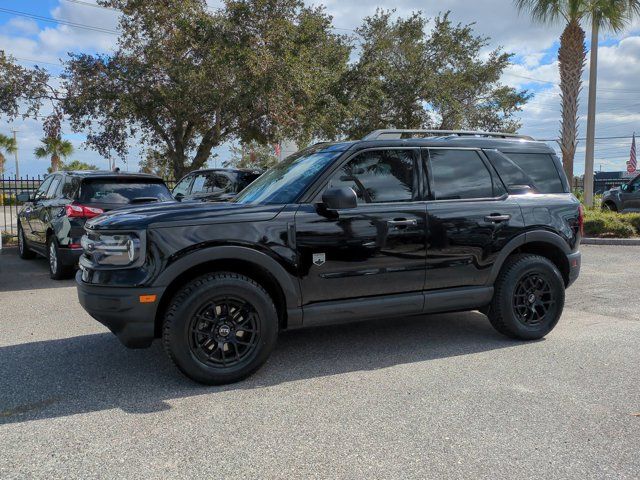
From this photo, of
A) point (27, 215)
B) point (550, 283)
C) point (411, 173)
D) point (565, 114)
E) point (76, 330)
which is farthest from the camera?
point (565, 114)

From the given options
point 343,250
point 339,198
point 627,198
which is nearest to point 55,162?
point 627,198

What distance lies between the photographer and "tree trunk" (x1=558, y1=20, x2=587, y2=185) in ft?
54.2

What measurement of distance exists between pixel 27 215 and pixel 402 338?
Result: 7807 mm

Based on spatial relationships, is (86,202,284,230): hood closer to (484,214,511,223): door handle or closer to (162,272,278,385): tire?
(162,272,278,385): tire

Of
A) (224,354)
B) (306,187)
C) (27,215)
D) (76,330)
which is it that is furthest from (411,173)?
(27,215)

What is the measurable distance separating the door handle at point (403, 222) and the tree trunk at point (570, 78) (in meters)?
13.8

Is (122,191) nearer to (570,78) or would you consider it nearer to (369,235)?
(369,235)

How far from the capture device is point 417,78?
66.5 feet

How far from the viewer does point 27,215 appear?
32.4 feet

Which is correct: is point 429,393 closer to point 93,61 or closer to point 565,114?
point 93,61

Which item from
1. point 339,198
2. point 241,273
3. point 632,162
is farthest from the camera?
point 632,162

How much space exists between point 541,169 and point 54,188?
7453mm

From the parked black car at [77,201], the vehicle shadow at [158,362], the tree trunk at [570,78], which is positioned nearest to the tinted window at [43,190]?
the parked black car at [77,201]

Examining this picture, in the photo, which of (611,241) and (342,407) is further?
(611,241)
